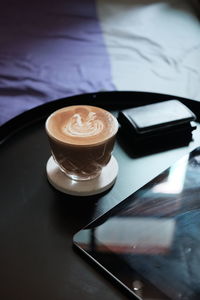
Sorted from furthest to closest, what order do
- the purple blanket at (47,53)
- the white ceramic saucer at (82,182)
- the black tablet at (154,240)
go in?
the purple blanket at (47,53) < the white ceramic saucer at (82,182) < the black tablet at (154,240)

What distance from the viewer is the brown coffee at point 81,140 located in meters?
0.50

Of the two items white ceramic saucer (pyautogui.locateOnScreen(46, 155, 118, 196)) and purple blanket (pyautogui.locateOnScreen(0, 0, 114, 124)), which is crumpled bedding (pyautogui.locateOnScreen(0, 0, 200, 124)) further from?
white ceramic saucer (pyautogui.locateOnScreen(46, 155, 118, 196))

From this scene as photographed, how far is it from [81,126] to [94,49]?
0.53 metres

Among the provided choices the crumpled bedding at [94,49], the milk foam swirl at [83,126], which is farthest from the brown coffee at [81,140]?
the crumpled bedding at [94,49]

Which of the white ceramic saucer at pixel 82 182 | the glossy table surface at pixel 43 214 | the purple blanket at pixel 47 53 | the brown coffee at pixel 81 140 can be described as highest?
the brown coffee at pixel 81 140

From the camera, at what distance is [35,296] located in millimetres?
429

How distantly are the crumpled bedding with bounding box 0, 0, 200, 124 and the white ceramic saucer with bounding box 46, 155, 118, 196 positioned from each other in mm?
251

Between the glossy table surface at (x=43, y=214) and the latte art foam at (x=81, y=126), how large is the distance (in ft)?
0.29

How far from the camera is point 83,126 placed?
1.74 ft

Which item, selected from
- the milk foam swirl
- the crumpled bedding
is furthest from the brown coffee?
the crumpled bedding

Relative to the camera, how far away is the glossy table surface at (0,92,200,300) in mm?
440

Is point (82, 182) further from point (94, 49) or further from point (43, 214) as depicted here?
point (94, 49)

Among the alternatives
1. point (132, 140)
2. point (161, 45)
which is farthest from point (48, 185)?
point (161, 45)

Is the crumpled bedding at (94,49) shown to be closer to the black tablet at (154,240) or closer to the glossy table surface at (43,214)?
the glossy table surface at (43,214)
